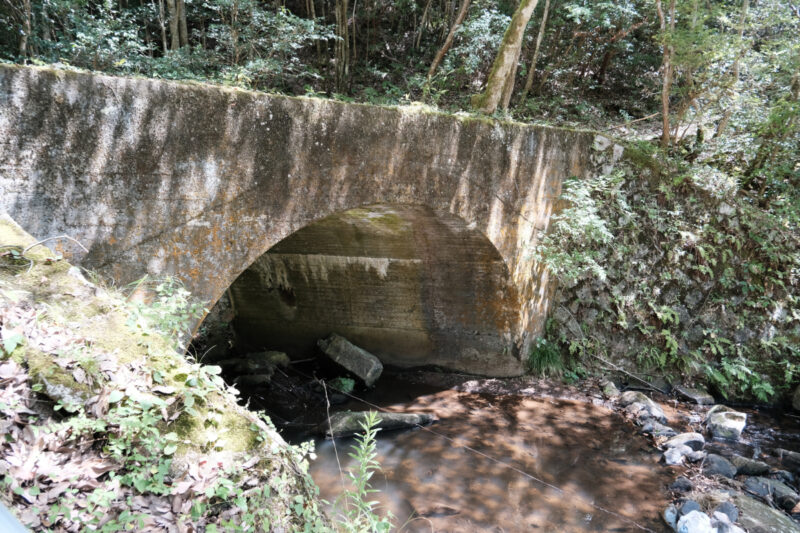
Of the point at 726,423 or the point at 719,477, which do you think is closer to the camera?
the point at 719,477

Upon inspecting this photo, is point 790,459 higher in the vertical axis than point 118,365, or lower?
lower

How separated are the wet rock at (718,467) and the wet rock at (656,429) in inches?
19.8

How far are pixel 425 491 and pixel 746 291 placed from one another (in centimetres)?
521

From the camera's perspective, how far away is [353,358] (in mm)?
6852

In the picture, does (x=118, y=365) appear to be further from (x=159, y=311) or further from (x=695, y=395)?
(x=695, y=395)

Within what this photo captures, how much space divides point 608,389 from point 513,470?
220 centimetres

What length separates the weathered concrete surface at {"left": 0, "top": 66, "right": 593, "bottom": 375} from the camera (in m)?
2.93

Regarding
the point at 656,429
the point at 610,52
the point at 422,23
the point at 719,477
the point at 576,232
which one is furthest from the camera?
the point at 422,23

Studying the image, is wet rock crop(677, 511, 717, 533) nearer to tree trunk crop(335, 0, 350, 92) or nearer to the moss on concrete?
the moss on concrete

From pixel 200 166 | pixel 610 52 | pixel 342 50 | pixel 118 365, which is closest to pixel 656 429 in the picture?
pixel 200 166

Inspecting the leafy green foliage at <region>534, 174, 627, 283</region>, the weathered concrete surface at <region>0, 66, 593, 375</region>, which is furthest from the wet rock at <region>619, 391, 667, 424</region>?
the weathered concrete surface at <region>0, 66, 593, 375</region>

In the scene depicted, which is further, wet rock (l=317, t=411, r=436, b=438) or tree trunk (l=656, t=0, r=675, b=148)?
tree trunk (l=656, t=0, r=675, b=148)

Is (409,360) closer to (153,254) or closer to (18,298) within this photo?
(153,254)

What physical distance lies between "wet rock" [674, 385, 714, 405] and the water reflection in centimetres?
121
